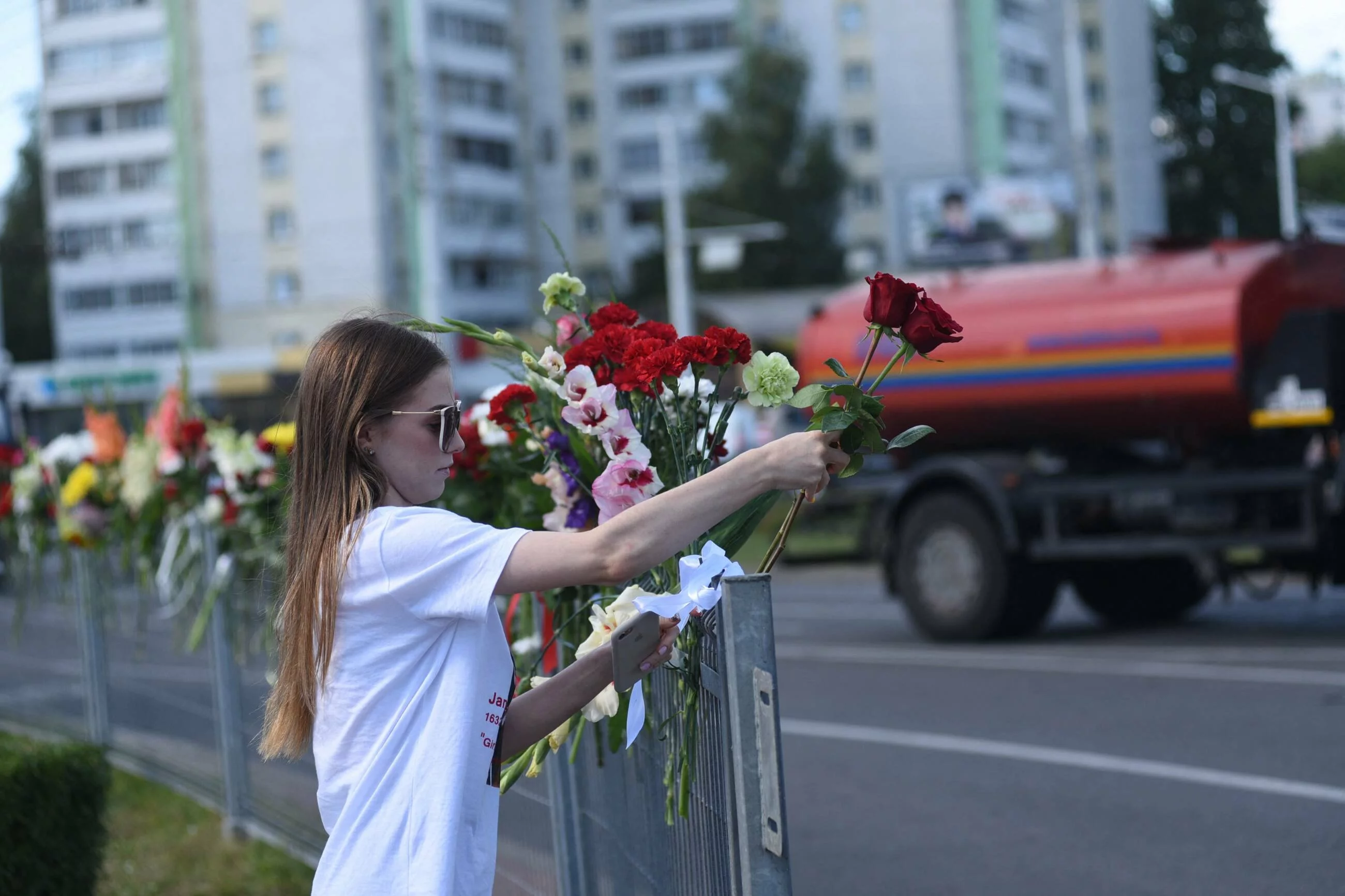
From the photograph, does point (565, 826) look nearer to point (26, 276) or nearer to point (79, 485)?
point (79, 485)

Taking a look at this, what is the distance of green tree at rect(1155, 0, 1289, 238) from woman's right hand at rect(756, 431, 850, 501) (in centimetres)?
7063

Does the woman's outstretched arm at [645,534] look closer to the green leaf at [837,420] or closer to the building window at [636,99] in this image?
the green leaf at [837,420]

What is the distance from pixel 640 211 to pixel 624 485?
72605 mm

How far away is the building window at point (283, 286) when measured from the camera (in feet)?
229

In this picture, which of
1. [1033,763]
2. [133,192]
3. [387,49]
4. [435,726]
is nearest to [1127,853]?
[1033,763]

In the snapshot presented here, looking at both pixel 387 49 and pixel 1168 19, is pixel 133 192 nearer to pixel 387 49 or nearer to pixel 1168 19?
pixel 387 49

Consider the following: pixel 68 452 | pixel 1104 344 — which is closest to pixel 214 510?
pixel 68 452

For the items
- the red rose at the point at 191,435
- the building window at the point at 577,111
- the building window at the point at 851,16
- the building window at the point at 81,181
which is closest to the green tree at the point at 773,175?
the building window at the point at 851,16

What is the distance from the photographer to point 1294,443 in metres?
12.3

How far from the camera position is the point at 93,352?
78188mm

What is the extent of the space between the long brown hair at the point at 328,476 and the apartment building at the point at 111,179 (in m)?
76.6

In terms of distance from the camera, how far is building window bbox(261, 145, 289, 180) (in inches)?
2753

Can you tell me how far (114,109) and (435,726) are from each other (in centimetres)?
8158

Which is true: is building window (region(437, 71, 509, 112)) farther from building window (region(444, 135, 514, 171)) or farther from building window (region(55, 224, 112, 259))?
building window (region(55, 224, 112, 259))
